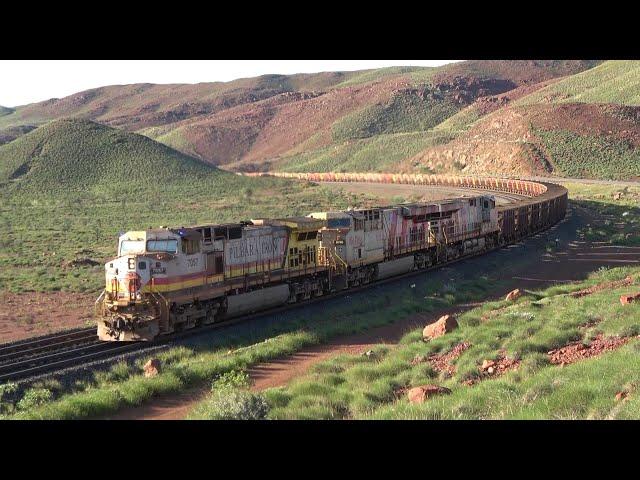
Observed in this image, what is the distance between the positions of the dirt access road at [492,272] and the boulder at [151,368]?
5.41ft

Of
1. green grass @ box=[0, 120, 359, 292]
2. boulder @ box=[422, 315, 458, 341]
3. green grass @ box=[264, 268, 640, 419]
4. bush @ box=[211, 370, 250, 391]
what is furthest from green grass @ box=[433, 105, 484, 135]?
bush @ box=[211, 370, 250, 391]

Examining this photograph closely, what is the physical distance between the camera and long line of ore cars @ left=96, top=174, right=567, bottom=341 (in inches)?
950

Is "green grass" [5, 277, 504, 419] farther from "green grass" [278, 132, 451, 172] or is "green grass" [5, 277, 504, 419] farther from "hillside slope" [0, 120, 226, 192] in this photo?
"green grass" [278, 132, 451, 172]

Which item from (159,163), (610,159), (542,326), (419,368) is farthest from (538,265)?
(159,163)

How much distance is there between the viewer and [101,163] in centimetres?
12019

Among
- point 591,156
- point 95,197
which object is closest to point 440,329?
point 95,197

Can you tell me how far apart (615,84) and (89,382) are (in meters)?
158

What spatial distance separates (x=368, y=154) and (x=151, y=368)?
146 meters

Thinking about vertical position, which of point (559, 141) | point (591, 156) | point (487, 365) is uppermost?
point (559, 141)

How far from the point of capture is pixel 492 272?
4128cm

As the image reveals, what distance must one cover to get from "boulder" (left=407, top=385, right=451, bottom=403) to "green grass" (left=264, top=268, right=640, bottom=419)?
10.8 inches

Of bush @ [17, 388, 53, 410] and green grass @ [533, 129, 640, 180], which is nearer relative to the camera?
bush @ [17, 388, 53, 410]

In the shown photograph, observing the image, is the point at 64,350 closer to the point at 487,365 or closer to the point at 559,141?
the point at 487,365

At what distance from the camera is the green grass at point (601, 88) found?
148750mm
